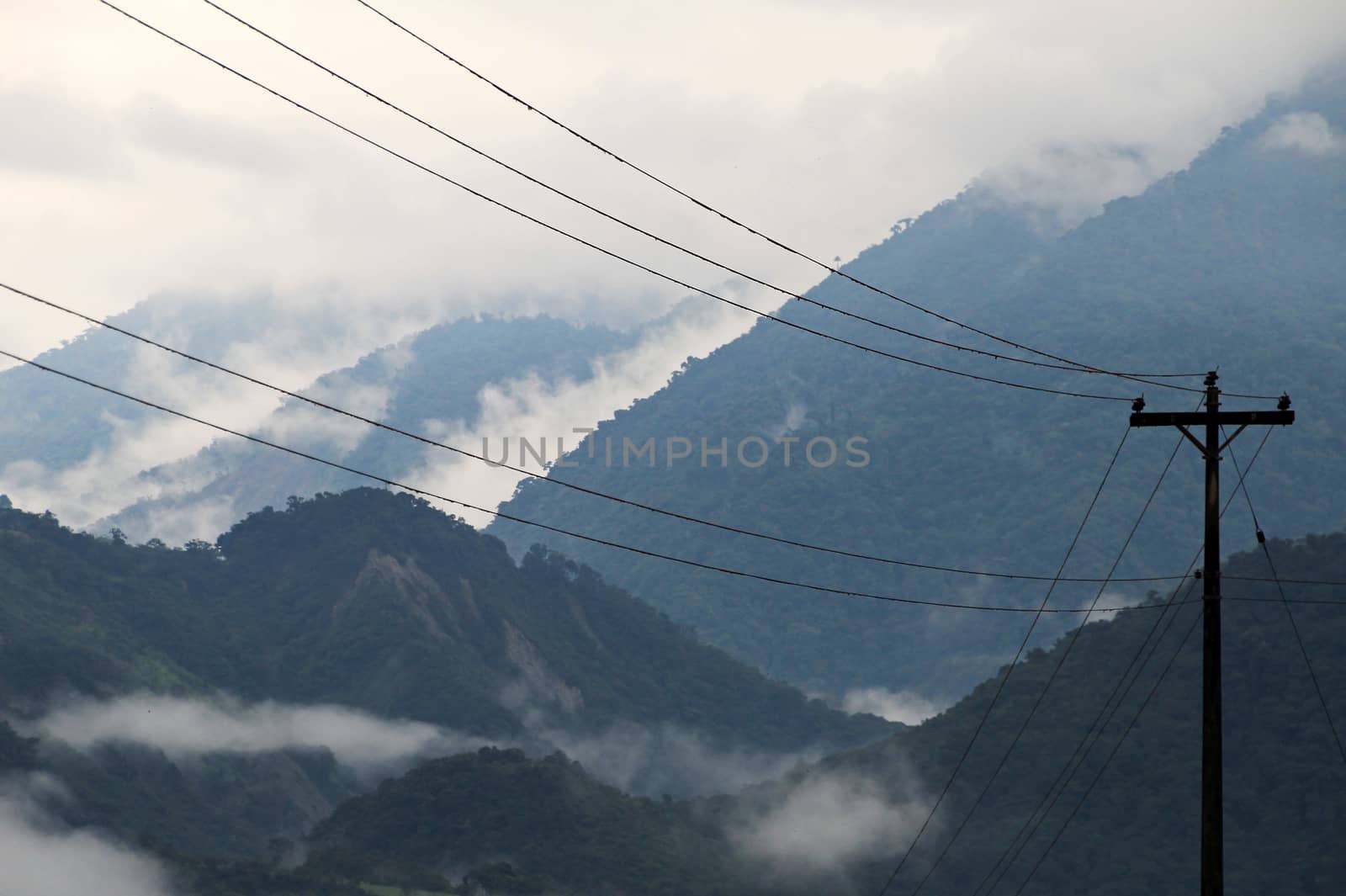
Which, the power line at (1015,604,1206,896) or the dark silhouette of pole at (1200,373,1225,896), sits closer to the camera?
the dark silhouette of pole at (1200,373,1225,896)

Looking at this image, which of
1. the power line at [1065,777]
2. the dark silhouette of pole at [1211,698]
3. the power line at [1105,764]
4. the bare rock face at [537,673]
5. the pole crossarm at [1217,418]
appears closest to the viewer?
the dark silhouette of pole at [1211,698]

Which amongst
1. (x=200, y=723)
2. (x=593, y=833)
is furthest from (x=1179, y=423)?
(x=200, y=723)

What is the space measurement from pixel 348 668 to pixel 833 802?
61803 mm

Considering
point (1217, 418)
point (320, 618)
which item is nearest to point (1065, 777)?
point (320, 618)

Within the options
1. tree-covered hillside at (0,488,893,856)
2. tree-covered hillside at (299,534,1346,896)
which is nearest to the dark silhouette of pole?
tree-covered hillside at (299,534,1346,896)

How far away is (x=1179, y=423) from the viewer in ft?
82.8

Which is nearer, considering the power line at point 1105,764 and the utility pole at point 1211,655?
the utility pole at point 1211,655

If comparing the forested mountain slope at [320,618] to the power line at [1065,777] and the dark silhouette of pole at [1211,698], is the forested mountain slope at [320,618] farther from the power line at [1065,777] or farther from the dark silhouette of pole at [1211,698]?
the dark silhouette of pole at [1211,698]

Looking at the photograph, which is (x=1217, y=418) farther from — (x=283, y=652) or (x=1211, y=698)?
(x=283, y=652)

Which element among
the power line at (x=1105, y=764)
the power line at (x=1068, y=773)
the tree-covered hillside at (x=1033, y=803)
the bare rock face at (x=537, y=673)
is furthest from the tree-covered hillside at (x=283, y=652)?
the power line at (x=1105, y=764)

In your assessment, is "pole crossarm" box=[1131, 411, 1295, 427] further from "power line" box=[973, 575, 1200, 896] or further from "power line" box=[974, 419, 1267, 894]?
"power line" box=[974, 419, 1267, 894]

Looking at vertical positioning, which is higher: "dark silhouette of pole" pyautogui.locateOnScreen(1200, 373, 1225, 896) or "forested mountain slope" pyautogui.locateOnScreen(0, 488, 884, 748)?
"forested mountain slope" pyautogui.locateOnScreen(0, 488, 884, 748)

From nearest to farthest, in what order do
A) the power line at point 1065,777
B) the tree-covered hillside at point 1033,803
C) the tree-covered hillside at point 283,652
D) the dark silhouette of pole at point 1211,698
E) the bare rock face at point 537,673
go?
1. the dark silhouette of pole at point 1211,698
2. the tree-covered hillside at point 1033,803
3. the power line at point 1065,777
4. the tree-covered hillside at point 283,652
5. the bare rock face at point 537,673

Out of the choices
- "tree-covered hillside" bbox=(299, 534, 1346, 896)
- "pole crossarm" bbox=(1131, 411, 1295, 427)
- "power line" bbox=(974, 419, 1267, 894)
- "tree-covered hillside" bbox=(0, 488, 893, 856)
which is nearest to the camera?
"pole crossarm" bbox=(1131, 411, 1295, 427)
